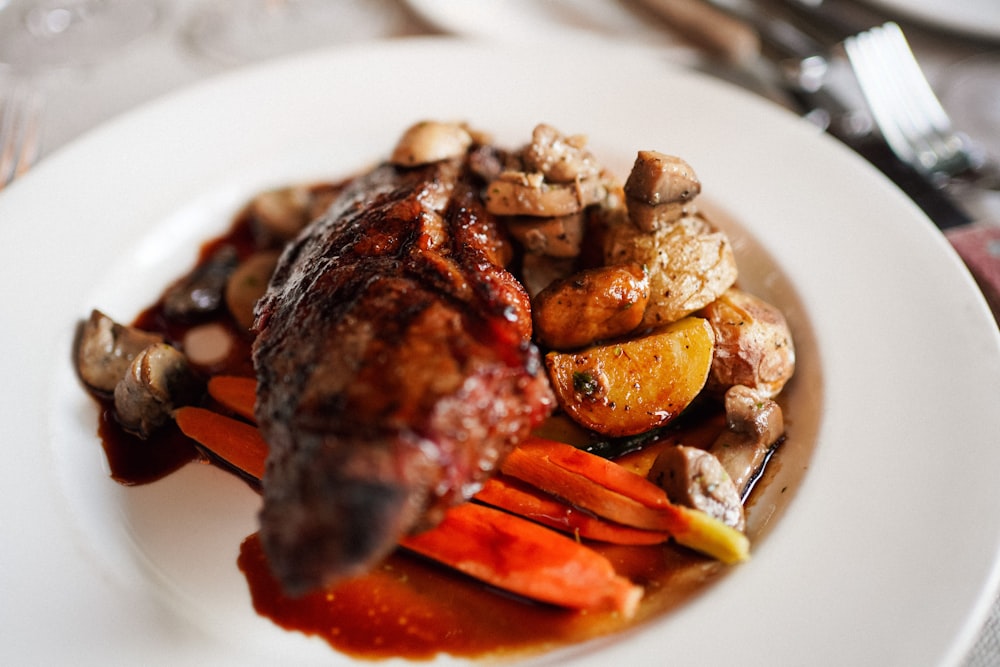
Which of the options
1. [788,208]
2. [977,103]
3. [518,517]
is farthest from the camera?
[977,103]

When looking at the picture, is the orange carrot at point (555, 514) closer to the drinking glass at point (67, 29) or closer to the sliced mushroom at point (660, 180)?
the sliced mushroom at point (660, 180)

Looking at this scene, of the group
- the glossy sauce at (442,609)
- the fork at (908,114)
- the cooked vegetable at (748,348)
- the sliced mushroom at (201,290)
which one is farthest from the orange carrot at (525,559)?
the fork at (908,114)

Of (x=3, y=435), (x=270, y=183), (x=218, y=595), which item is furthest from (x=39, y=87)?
(x=218, y=595)

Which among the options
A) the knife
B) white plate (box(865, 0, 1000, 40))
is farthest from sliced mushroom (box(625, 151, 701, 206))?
white plate (box(865, 0, 1000, 40))

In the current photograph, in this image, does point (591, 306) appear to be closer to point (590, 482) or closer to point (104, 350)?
point (590, 482)

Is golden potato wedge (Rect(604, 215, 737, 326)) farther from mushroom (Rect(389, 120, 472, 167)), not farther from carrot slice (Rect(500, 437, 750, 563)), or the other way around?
mushroom (Rect(389, 120, 472, 167))

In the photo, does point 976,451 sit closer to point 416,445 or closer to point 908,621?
point 908,621
